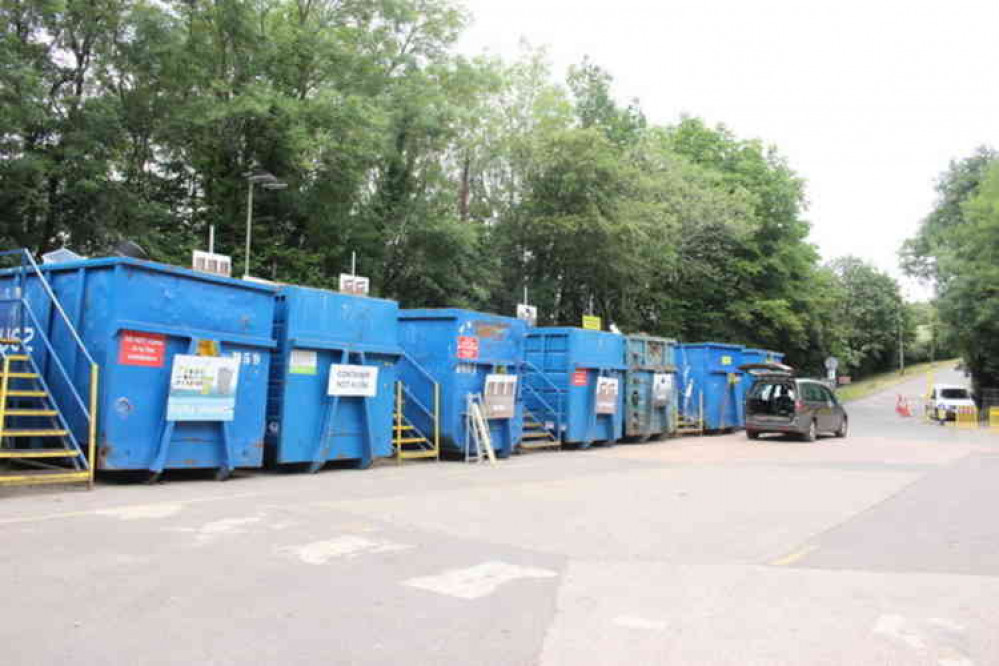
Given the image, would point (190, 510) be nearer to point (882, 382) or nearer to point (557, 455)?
point (557, 455)

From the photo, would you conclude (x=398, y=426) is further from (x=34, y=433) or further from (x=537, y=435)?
(x=34, y=433)

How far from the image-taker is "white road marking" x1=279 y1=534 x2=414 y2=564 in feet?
20.7

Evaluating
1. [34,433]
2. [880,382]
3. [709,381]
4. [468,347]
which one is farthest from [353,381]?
[880,382]

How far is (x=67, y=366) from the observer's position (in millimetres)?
9680

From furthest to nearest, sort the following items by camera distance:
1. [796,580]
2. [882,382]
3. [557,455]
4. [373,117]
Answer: [882,382] < [373,117] < [557,455] < [796,580]

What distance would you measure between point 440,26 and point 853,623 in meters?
29.5

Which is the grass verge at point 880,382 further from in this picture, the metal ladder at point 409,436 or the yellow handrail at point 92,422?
the yellow handrail at point 92,422

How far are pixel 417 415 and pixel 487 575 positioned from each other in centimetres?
883

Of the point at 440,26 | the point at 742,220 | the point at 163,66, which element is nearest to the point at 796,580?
the point at 163,66

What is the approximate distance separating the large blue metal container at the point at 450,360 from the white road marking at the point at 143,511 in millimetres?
6757

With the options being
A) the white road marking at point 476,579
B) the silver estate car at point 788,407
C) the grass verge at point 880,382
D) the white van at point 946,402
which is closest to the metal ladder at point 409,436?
the white road marking at point 476,579

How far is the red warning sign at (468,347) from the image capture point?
48.0 feet

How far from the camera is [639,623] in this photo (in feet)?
16.3

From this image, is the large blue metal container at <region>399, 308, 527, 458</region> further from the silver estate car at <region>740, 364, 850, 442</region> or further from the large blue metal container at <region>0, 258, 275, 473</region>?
the silver estate car at <region>740, 364, 850, 442</region>
